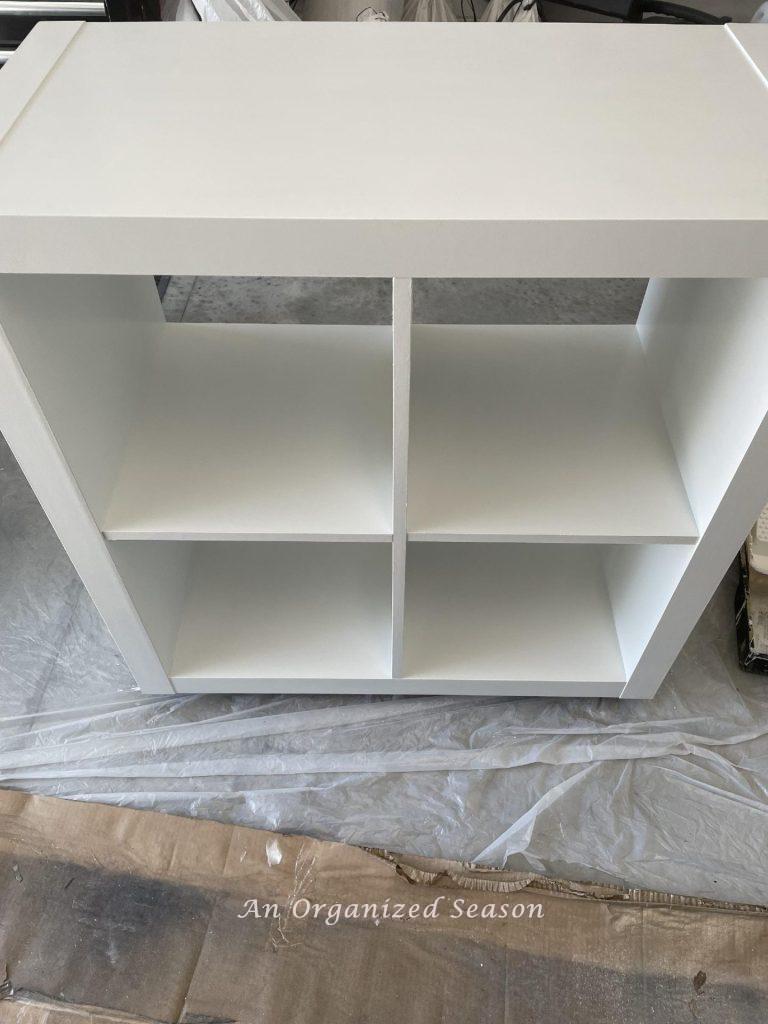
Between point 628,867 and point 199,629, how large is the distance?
0.69 m

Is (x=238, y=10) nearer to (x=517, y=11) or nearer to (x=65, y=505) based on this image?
(x=517, y=11)

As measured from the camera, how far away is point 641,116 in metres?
Result: 0.78

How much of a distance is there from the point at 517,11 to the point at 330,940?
225cm

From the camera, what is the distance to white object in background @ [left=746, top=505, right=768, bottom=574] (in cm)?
122

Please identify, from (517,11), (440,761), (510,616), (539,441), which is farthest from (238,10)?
(440,761)

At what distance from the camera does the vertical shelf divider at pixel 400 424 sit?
71 cm

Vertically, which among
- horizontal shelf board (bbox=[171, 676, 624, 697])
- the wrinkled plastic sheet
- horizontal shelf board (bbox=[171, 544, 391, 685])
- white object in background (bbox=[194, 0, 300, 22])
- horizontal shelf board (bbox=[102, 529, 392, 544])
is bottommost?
the wrinkled plastic sheet

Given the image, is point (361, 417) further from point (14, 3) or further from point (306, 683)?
point (14, 3)

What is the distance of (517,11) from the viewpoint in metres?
2.16

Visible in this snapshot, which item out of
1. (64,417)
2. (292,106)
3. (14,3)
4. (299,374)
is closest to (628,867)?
(299,374)

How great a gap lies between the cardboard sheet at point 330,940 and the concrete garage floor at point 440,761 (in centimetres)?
5

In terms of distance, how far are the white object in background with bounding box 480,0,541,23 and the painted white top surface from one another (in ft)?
4.79

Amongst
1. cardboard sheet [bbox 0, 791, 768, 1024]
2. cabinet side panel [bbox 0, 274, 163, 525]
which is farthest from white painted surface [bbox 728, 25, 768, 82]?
cardboard sheet [bbox 0, 791, 768, 1024]

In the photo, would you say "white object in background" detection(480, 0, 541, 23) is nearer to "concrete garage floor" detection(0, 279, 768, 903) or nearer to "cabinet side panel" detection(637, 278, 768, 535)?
"cabinet side panel" detection(637, 278, 768, 535)
